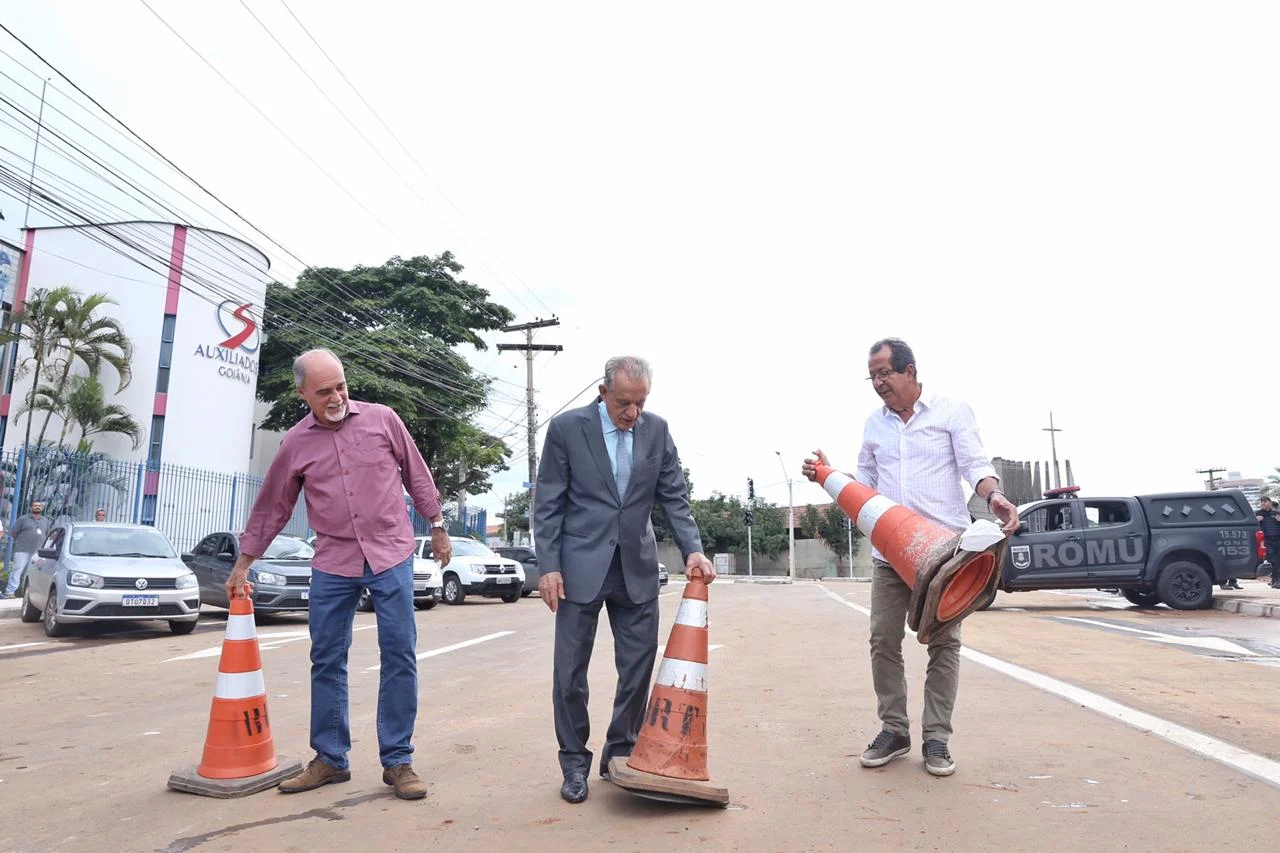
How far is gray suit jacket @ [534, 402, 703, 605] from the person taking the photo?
3.75 metres

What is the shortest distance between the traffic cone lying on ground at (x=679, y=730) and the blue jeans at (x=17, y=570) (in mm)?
16172

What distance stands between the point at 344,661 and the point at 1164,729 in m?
4.05

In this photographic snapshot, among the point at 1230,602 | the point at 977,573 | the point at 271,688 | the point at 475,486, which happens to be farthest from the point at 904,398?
the point at 475,486

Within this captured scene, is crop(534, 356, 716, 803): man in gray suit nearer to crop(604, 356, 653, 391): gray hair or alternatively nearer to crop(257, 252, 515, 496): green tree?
crop(604, 356, 653, 391): gray hair

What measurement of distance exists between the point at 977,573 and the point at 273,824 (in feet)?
9.39

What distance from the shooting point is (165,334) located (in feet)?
101

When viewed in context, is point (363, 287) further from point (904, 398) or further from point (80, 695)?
point (904, 398)

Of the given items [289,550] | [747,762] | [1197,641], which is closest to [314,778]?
[747,762]

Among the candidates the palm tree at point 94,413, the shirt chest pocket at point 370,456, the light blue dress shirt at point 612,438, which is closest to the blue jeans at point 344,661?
the shirt chest pocket at point 370,456

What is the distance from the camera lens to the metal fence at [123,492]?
17.2 metres

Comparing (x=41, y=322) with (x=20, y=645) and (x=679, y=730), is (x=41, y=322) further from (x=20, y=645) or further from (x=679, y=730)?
(x=679, y=730)

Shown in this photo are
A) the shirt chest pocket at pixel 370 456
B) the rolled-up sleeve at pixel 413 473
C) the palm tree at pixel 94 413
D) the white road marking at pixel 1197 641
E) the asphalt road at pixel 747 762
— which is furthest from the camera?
the palm tree at pixel 94 413

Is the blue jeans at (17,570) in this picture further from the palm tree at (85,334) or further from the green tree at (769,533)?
the green tree at (769,533)

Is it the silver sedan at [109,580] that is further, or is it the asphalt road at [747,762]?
the silver sedan at [109,580]
